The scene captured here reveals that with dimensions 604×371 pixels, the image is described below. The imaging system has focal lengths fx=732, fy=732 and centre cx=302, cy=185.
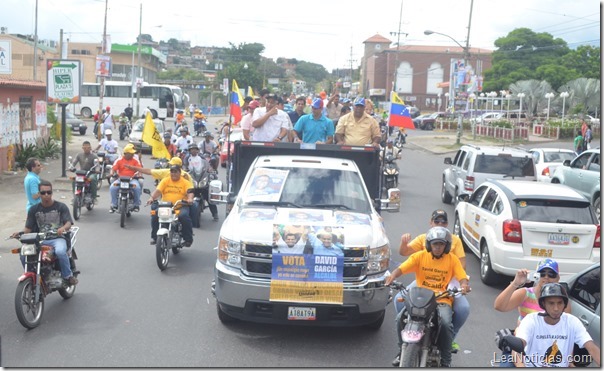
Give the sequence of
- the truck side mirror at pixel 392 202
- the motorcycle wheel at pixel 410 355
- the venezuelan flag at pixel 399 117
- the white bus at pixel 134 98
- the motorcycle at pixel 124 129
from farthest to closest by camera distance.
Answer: the white bus at pixel 134 98
the motorcycle at pixel 124 129
the venezuelan flag at pixel 399 117
the truck side mirror at pixel 392 202
the motorcycle wheel at pixel 410 355

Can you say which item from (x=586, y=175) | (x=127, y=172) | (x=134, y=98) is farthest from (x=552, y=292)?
(x=134, y=98)

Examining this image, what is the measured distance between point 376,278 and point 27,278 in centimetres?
393

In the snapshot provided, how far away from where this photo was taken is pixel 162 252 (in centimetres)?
1126

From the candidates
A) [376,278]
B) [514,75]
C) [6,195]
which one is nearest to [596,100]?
[514,75]

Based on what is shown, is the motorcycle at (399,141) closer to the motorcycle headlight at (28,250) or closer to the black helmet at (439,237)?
the motorcycle headlight at (28,250)

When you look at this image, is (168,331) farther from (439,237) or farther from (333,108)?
(333,108)

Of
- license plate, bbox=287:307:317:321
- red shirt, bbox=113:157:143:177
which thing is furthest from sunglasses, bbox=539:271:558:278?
red shirt, bbox=113:157:143:177

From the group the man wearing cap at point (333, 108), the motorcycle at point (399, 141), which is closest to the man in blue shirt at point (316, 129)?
the man wearing cap at point (333, 108)

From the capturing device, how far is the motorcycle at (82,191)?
1614 centimetres

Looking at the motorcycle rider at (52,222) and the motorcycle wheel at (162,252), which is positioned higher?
the motorcycle rider at (52,222)

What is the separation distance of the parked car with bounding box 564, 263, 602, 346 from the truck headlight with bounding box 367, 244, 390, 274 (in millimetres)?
1956

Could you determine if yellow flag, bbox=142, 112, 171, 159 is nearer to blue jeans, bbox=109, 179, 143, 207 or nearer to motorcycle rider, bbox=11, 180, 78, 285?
blue jeans, bbox=109, 179, 143, 207

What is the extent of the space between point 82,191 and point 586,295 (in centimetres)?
1236

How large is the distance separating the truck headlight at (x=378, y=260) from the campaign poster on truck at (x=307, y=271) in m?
0.35
